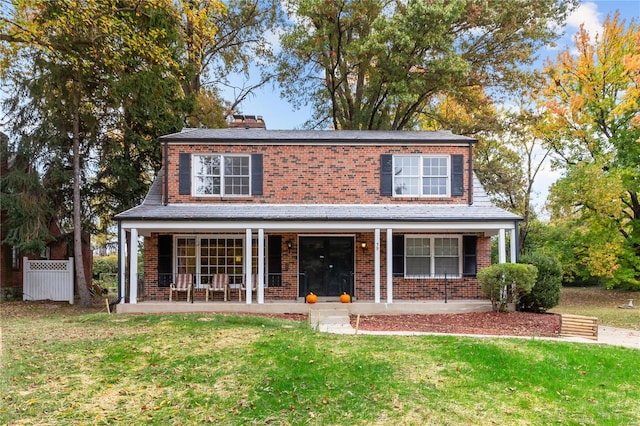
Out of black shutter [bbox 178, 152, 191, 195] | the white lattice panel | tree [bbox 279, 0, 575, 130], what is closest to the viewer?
black shutter [bbox 178, 152, 191, 195]

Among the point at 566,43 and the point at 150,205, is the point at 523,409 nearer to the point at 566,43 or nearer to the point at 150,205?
the point at 150,205

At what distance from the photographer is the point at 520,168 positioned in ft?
88.5

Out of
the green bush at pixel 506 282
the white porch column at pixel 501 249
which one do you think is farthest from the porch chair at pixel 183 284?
Answer: the white porch column at pixel 501 249

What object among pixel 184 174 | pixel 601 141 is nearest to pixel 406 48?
pixel 601 141

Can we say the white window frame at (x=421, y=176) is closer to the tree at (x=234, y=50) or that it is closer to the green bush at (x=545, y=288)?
the green bush at (x=545, y=288)

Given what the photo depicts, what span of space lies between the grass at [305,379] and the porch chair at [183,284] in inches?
162

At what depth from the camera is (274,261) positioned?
14.4 m

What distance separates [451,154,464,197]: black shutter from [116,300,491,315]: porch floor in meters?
3.59

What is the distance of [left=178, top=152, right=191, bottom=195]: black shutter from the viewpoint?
1423cm

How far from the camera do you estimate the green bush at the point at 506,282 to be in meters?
12.0

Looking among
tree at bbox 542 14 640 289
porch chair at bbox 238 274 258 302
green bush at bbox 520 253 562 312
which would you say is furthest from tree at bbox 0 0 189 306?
tree at bbox 542 14 640 289

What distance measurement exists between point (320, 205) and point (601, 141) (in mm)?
15533

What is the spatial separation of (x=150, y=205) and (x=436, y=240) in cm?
927

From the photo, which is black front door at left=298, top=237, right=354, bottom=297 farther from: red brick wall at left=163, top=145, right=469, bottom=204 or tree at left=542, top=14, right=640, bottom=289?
tree at left=542, top=14, right=640, bottom=289
